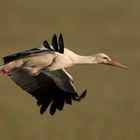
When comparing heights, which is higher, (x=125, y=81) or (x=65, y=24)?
(x=125, y=81)

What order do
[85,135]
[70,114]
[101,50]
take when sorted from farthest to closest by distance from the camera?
1. [101,50]
2. [70,114]
3. [85,135]

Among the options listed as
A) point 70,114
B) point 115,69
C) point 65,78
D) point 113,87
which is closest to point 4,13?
point 115,69

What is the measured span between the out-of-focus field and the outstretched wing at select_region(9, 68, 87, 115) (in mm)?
1046

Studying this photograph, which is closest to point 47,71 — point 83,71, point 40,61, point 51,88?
point 51,88

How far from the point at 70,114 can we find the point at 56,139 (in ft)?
4.87

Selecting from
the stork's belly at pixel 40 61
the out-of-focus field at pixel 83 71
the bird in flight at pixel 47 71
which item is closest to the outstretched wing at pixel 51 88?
the bird in flight at pixel 47 71

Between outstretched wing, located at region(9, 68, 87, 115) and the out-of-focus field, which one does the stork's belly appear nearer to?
outstretched wing, located at region(9, 68, 87, 115)

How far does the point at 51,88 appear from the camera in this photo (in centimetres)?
1335

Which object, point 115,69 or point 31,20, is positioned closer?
point 115,69

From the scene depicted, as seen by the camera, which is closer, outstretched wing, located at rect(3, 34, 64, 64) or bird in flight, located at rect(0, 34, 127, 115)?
outstretched wing, located at rect(3, 34, 64, 64)

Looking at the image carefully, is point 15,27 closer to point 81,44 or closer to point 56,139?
point 81,44

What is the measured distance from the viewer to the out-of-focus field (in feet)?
48.0

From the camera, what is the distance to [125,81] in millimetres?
18531

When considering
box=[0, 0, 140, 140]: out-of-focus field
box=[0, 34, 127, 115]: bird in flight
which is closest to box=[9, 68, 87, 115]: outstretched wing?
box=[0, 34, 127, 115]: bird in flight
